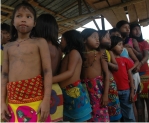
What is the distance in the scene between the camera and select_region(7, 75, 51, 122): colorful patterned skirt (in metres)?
1.19

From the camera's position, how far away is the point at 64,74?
5.09ft

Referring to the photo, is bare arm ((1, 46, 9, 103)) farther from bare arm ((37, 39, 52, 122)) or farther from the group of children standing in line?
bare arm ((37, 39, 52, 122))

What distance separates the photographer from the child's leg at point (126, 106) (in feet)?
7.21

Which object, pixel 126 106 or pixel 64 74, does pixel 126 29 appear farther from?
pixel 64 74

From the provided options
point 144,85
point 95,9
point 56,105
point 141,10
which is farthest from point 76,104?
point 141,10

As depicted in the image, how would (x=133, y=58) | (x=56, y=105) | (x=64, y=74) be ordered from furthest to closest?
(x=133, y=58), (x=64, y=74), (x=56, y=105)

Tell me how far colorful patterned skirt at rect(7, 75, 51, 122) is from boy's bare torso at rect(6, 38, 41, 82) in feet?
0.15

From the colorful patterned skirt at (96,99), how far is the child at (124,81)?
46 centimetres

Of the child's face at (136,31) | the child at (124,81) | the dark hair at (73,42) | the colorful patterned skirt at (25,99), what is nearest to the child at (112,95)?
the child at (124,81)

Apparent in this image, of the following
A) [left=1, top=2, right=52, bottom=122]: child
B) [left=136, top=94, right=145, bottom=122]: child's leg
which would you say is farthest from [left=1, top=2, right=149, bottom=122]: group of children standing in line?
[left=136, top=94, right=145, bottom=122]: child's leg

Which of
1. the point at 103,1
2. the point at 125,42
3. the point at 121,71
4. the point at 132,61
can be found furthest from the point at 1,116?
the point at 103,1

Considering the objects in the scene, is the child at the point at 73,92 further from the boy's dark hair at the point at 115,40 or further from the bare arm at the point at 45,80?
the boy's dark hair at the point at 115,40

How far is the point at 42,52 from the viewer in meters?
1.29

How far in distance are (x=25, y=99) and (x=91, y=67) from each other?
35.2 inches
